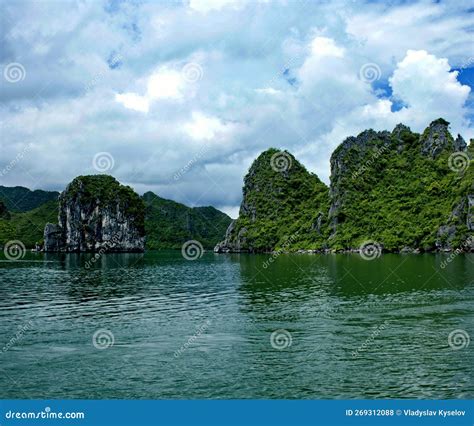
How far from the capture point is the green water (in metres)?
23.2

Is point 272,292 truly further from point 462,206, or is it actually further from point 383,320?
point 462,206

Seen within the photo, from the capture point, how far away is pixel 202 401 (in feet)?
70.8

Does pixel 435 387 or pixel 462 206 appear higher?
pixel 462 206

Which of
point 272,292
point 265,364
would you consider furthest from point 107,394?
point 272,292

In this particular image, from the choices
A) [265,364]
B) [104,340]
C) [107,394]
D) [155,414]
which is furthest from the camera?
[104,340]

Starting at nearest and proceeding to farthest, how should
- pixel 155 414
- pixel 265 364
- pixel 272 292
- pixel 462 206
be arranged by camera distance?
1. pixel 155 414
2. pixel 265 364
3. pixel 272 292
4. pixel 462 206

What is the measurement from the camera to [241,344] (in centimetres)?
3144

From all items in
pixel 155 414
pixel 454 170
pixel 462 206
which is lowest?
pixel 155 414

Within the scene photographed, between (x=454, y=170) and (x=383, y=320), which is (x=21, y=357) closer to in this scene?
(x=383, y=320)

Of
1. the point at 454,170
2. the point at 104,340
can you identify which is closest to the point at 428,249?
the point at 454,170

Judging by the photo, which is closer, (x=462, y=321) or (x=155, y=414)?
(x=155, y=414)

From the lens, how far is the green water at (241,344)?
2325cm

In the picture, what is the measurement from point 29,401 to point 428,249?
16626 cm

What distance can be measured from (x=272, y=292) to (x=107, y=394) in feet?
121
